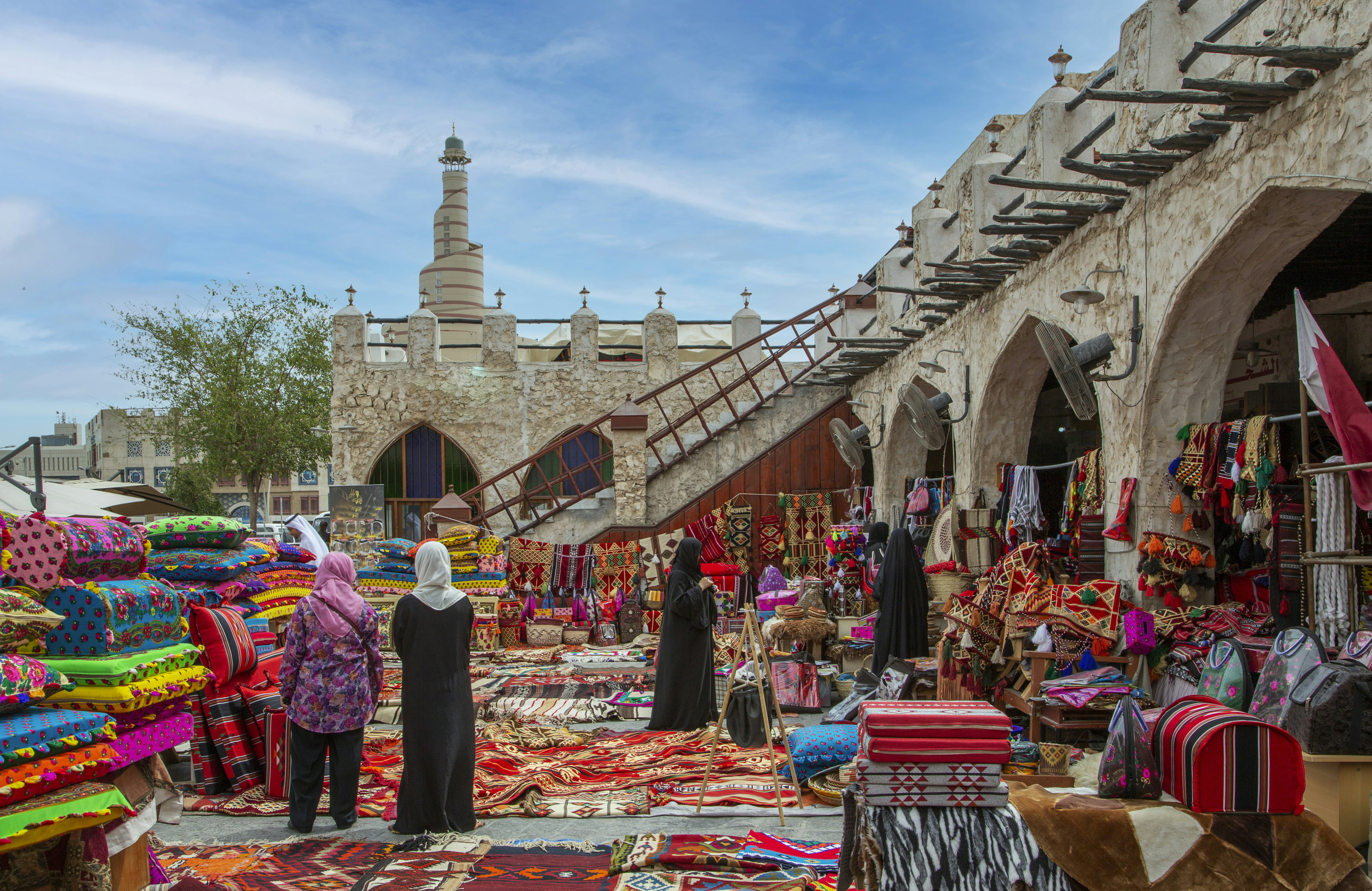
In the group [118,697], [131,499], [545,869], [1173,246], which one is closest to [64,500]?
[131,499]

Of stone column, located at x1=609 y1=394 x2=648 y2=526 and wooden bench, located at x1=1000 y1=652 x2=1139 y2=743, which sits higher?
stone column, located at x1=609 y1=394 x2=648 y2=526

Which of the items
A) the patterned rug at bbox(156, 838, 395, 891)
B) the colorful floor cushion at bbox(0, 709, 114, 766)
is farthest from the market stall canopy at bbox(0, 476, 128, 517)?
the colorful floor cushion at bbox(0, 709, 114, 766)

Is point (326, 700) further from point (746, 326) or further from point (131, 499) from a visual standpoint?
point (746, 326)

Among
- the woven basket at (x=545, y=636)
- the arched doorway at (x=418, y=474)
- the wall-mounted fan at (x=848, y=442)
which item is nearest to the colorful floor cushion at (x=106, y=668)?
the woven basket at (x=545, y=636)

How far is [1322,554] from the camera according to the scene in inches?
194

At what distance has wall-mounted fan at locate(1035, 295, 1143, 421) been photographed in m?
6.70

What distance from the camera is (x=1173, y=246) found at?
244 inches

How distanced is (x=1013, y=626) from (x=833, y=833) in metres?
2.49

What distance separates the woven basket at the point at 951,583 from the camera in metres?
9.80

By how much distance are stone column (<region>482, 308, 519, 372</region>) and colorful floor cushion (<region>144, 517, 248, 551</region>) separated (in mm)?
12581

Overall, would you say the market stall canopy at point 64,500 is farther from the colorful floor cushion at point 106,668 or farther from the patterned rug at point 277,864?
the colorful floor cushion at point 106,668

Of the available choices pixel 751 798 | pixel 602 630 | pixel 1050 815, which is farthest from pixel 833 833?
pixel 602 630

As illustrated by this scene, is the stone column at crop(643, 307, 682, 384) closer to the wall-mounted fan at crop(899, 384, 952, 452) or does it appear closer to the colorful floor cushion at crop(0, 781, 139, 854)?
the wall-mounted fan at crop(899, 384, 952, 452)

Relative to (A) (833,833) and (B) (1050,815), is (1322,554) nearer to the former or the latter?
(B) (1050,815)
